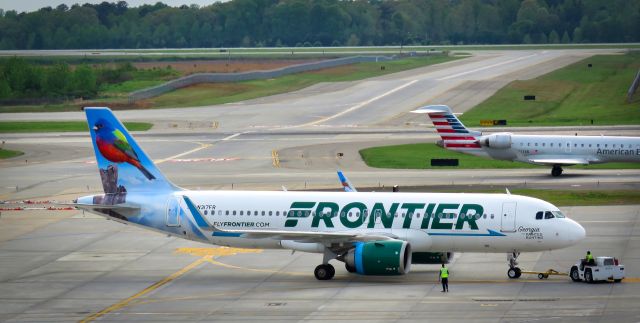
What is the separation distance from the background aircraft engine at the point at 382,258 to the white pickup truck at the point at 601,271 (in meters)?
7.50

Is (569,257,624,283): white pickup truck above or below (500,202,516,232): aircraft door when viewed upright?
below

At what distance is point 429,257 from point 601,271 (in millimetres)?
7936

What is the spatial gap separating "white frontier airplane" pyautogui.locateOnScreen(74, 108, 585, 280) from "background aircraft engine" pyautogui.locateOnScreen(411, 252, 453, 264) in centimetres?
5

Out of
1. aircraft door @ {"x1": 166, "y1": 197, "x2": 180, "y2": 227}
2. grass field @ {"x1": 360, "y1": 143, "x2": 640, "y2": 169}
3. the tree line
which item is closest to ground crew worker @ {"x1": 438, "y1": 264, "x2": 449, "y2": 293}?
aircraft door @ {"x1": 166, "y1": 197, "x2": 180, "y2": 227}

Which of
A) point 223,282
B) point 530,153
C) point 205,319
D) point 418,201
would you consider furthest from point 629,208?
point 205,319

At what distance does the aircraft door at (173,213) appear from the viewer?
53969 mm

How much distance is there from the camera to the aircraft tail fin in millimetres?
55094

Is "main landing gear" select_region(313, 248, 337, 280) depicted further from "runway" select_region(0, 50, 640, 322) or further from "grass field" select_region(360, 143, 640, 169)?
"grass field" select_region(360, 143, 640, 169)

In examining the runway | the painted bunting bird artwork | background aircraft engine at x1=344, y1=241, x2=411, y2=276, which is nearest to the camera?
the runway

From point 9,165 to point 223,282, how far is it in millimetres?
54523

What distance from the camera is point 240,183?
87062 mm

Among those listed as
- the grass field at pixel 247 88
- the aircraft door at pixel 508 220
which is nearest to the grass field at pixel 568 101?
the grass field at pixel 247 88

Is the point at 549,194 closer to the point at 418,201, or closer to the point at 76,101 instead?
the point at 418,201

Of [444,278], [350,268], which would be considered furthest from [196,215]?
[444,278]
